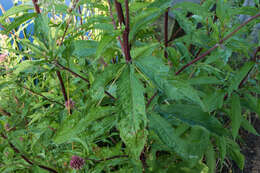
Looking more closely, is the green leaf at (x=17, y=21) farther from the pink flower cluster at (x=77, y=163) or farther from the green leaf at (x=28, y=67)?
the pink flower cluster at (x=77, y=163)

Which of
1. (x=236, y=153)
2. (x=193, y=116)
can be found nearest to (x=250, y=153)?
(x=236, y=153)

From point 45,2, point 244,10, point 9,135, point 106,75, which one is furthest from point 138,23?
point 9,135

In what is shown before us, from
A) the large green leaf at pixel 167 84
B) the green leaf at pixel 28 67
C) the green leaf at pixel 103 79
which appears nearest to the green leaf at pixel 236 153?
the large green leaf at pixel 167 84

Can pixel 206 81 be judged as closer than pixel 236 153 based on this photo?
Yes

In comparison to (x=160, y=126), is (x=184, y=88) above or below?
above

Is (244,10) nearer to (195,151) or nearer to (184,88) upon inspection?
(184,88)

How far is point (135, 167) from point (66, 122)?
0.30 m

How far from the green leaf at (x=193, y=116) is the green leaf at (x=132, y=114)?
0.58ft

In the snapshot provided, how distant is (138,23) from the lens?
50 centimetres

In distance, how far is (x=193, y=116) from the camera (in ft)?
1.85

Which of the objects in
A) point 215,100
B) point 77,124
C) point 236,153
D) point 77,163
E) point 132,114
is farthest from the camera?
point 236,153

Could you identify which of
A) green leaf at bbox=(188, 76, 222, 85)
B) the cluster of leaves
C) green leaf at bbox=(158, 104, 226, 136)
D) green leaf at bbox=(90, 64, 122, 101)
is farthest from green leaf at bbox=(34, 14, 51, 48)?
green leaf at bbox=(188, 76, 222, 85)

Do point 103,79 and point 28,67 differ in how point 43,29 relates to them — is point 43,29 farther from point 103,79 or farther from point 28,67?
point 103,79

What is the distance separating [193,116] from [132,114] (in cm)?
23
